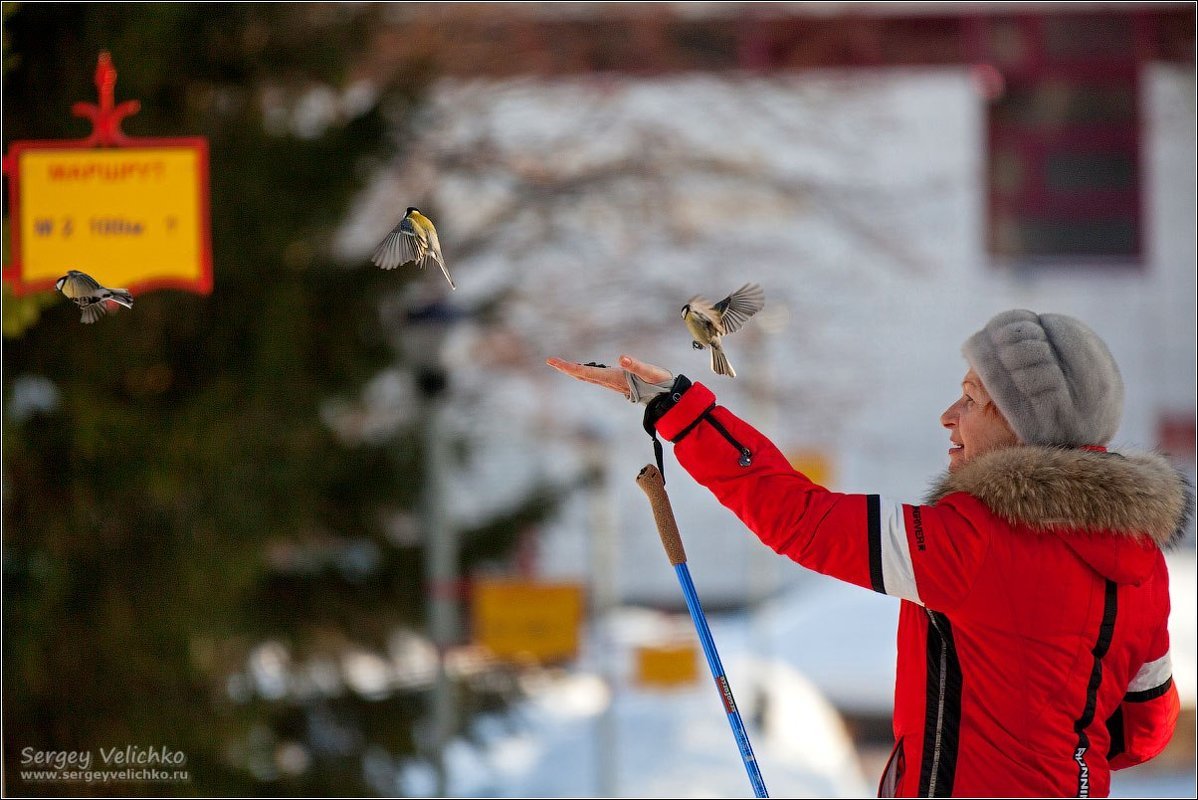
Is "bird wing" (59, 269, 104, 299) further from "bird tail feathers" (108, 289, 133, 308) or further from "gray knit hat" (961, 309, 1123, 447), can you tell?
"gray knit hat" (961, 309, 1123, 447)

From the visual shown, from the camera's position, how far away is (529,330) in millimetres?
7941

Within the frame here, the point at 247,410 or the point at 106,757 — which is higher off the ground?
the point at 247,410

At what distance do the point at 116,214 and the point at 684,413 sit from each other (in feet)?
4.85

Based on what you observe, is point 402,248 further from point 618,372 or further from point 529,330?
point 529,330

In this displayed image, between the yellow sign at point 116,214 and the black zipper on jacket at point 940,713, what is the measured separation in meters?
1.64

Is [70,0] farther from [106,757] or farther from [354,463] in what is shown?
[354,463]

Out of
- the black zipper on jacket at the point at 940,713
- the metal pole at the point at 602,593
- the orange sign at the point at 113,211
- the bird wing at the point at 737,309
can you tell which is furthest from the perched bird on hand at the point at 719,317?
the metal pole at the point at 602,593

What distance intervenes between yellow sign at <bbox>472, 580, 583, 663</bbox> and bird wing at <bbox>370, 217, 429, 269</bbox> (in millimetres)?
4525

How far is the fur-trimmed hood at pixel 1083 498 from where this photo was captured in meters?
1.63

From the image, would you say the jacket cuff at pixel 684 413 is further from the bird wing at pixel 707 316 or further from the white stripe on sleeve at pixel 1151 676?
the white stripe on sleeve at pixel 1151 676

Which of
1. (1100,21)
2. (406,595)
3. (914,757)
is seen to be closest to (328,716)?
(406,595)

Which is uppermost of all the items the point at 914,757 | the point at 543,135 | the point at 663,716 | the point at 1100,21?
the point at 1100,21

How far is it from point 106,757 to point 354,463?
2600 mm

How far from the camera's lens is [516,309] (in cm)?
788
